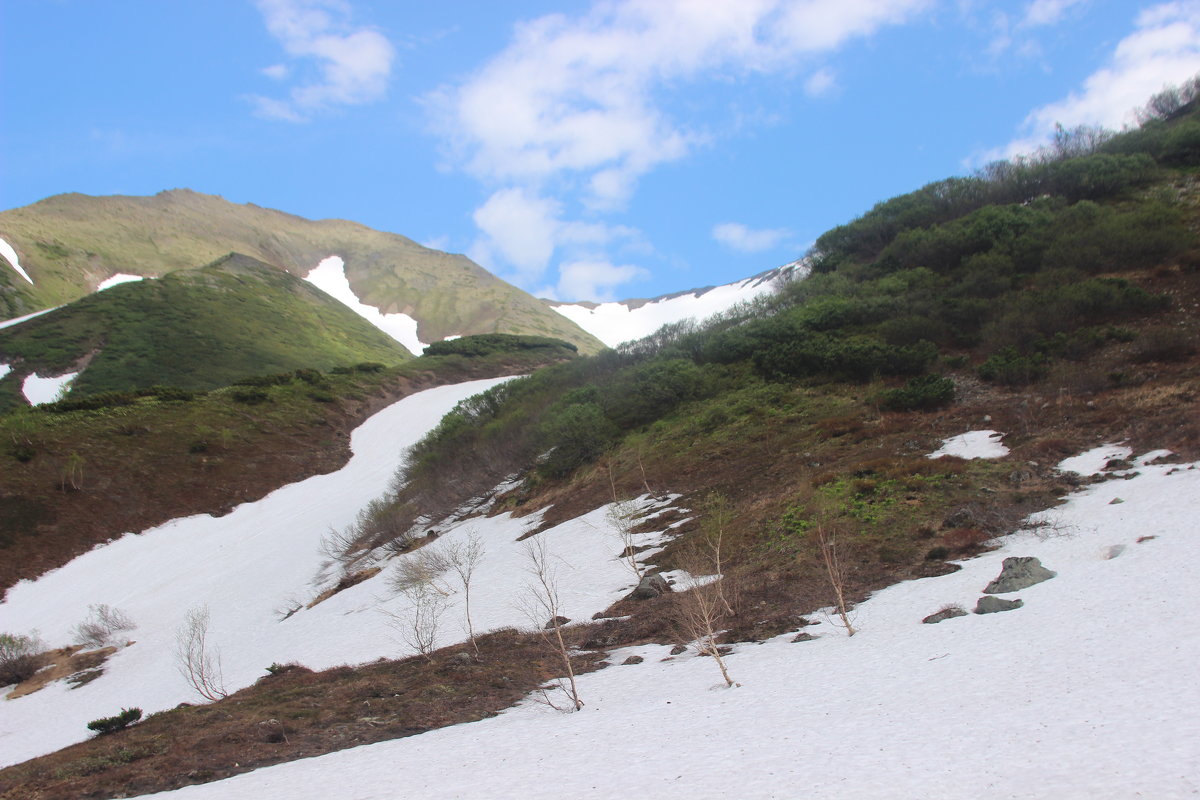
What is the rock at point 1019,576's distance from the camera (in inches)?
318

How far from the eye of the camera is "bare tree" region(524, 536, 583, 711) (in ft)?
26.1

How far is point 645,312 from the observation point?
18462 cm

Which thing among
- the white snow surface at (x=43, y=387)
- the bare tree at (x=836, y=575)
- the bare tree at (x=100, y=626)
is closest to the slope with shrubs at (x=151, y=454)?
the bare tree at (x=100, y=626)

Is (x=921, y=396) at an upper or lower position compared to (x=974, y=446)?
upper

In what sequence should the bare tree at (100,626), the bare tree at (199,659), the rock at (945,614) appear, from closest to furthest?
the rock at (945,614)
the bare tree at (199,659)
the bare tree at (100,626)

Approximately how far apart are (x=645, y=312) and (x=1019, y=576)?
586 ft

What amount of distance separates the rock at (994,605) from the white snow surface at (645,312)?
149m

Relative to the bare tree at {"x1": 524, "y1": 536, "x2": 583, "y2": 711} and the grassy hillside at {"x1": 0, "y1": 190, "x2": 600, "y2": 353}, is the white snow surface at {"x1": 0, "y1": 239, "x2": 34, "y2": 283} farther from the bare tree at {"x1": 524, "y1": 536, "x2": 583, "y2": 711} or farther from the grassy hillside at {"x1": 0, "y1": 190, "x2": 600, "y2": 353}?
the bare tree at {"x1": 524, "y1": 536, "x2": 583, "y2": 711}

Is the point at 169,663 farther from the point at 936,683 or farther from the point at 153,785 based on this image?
the point at 936,683

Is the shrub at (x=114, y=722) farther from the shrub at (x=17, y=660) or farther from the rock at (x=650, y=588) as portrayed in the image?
the shrub at (x=17, y=660)

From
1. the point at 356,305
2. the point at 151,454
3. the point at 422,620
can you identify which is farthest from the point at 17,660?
the point at 356,305

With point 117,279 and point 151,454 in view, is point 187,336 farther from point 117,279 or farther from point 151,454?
point 117,279

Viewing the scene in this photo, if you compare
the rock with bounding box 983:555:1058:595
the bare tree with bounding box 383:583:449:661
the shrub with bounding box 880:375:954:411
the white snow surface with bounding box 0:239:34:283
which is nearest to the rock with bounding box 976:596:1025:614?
the rock with bounding box 983:555:1058:595

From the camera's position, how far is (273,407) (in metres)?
42.8
